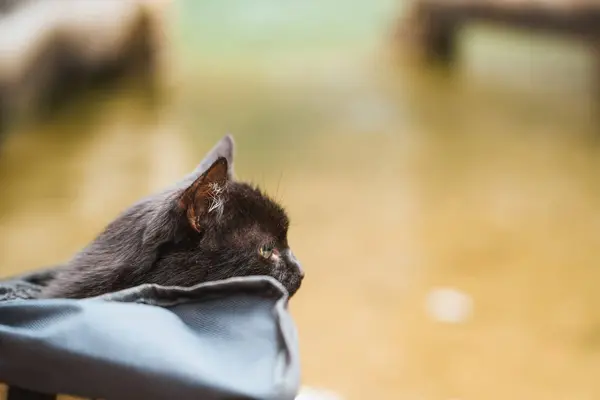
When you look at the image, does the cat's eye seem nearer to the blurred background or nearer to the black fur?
the black fur

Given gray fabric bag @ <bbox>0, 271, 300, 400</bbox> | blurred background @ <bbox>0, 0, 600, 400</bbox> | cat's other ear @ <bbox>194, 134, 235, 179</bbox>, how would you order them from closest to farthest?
gray fabric bag @ <bbox>0, 271, 300, 400</bbox>, cat's other ear @ <bbox>194, 134, 235, 179</bbox>, blurred background @ <bbox>0, 0, 600, 400</bbox>

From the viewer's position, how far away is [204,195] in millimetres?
915

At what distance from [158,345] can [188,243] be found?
0.22 metres

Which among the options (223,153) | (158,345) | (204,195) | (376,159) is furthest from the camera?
(376,159)

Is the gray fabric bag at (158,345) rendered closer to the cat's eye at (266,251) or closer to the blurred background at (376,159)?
the cat's eye at (266,251)

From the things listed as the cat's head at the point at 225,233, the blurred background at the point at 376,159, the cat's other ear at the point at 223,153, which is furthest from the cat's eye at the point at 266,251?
the blurred background at the point at 376,159

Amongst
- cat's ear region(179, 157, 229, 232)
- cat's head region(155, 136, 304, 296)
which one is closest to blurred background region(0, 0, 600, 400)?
cat's head region(155, 136, 304, 296)

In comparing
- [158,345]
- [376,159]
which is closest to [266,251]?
[158,345]

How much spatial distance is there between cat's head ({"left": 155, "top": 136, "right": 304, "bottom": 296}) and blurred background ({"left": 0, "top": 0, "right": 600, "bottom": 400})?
0.71 m

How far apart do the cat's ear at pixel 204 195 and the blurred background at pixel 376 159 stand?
81 centimetres

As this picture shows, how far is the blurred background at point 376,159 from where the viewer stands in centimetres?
184

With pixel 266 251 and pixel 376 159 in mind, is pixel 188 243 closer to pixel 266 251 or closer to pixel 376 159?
pixel 266 251

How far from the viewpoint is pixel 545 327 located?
189cm

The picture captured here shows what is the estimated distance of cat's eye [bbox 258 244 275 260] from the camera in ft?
3.18
